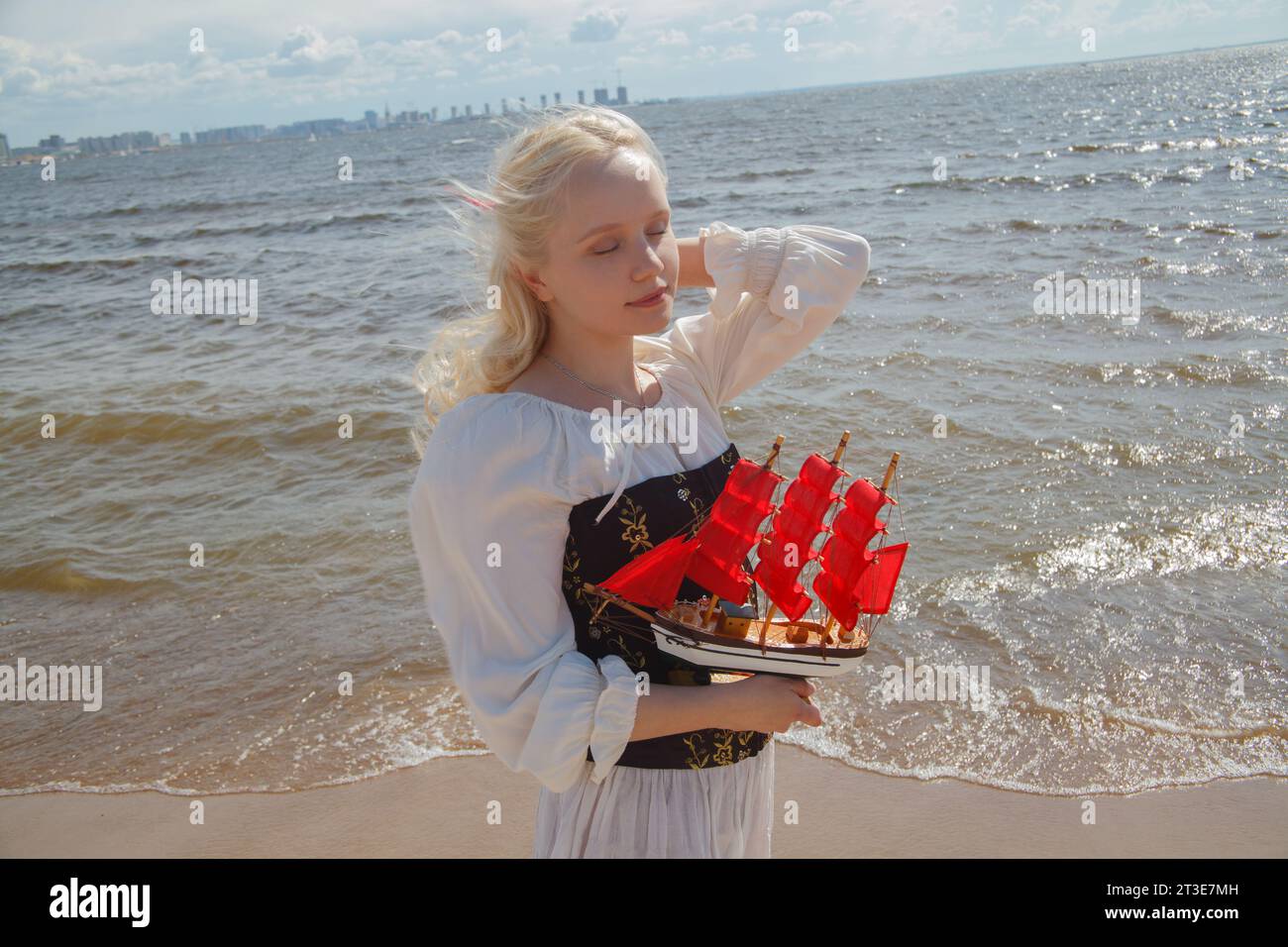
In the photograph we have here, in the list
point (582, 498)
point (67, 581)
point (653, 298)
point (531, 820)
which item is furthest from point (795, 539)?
point (67, 581)

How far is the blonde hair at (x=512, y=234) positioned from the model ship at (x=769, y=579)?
61cm

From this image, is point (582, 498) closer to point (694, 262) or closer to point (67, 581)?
point (694, 262)

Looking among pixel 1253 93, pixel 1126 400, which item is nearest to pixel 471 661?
pixel 1126 400

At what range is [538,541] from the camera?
7.00ft

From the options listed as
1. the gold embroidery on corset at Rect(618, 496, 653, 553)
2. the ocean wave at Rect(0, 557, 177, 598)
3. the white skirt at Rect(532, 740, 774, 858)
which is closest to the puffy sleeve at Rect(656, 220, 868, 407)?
the gold embroidery on corset at Rect(618, 496, 653, 553)

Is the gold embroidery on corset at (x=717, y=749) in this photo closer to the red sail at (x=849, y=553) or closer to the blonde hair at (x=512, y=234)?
the red sail at (x=849, y=553)

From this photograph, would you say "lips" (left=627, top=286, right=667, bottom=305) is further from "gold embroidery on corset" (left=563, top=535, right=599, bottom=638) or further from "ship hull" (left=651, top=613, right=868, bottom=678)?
"ship hull" (left=651, top=613, right=868, bottom=678)

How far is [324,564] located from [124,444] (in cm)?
422

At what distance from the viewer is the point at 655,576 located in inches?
82.3

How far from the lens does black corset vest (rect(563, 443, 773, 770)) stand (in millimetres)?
2188

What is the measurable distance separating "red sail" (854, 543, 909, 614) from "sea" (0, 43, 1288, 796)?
4.21 feet

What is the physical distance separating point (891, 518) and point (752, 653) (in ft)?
15.0

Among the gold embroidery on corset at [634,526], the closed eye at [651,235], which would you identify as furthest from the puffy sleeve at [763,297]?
the gold embroidery on corset at [634,526]
